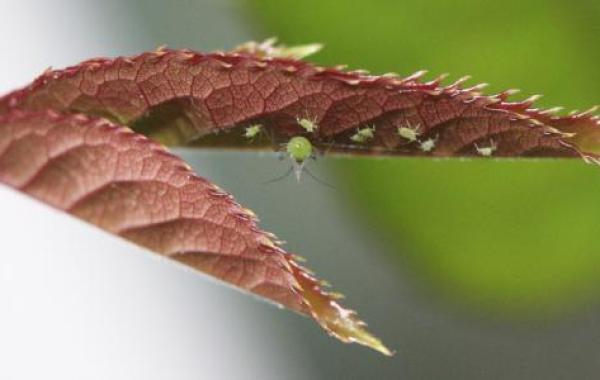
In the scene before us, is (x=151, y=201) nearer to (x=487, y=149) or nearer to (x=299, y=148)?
(x=299, y=148)

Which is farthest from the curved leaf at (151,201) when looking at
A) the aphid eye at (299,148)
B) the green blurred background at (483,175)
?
the green blurred background at (483,175)

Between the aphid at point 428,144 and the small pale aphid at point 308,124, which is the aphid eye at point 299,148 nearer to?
the small pale aphid at point 308,124

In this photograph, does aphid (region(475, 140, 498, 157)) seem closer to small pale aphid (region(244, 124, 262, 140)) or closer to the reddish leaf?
the reddish leaf

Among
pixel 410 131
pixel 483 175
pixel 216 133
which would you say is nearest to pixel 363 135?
pixel 410 131

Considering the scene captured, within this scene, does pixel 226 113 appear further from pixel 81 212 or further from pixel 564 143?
pixel 564 143

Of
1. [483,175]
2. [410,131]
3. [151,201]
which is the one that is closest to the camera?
[151,201]

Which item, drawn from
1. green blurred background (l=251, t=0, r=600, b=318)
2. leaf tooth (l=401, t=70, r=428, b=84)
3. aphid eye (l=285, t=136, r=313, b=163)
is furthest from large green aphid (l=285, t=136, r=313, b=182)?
green blurred background (l=251, t=0, r=600, b=318)

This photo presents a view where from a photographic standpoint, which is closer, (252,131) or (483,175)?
(252,131)

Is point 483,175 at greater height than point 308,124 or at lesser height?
lesser
